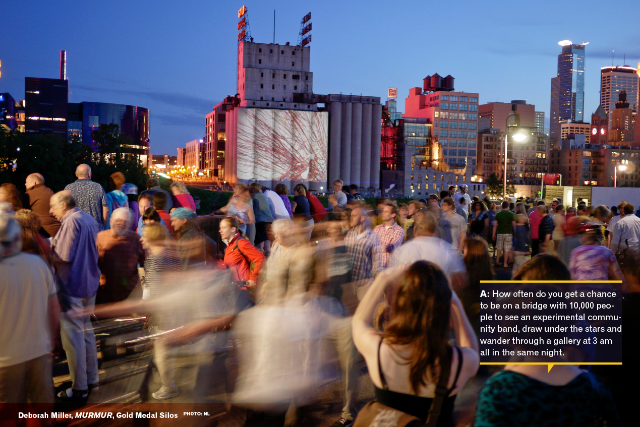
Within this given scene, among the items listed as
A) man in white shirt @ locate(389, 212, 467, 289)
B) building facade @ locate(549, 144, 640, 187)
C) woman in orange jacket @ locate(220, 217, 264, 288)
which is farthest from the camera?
building facade @ locate(549, 144, 640, 187)

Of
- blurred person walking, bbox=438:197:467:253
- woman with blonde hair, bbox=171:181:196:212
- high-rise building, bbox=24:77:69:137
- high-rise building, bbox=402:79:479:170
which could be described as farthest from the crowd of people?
high-rise building, bbox=24:77:69:137

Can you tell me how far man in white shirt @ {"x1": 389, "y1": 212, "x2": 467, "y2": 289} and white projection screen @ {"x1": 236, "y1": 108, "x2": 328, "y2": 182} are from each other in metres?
86.5

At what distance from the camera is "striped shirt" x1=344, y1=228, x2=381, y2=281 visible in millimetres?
5516

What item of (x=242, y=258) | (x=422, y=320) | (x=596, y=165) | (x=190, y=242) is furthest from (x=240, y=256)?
(x=596, y=165)

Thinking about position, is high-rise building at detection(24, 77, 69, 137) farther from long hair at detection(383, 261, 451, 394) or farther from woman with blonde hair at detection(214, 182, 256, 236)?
long hair at detection(383, 261, 451, 394)

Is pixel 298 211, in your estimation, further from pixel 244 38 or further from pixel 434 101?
pixel 434 101

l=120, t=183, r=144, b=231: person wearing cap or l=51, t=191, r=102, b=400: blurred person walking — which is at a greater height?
l=120, t=183, r=144, b=231: person wearing cap

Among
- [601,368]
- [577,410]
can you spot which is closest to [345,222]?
[601,368]

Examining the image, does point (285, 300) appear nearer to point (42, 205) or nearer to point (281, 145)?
point (42, 205)

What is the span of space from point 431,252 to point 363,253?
0.80m

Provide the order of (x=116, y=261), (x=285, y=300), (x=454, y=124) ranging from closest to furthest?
(x=285, y=300)
(x=116, y=261)
(x=454, y=124)

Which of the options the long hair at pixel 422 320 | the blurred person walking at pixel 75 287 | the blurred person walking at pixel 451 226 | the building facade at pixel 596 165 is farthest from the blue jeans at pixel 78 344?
the building facade at pixel 596 165

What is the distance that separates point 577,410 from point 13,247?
138 inches

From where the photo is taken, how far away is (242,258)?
5641 mm
